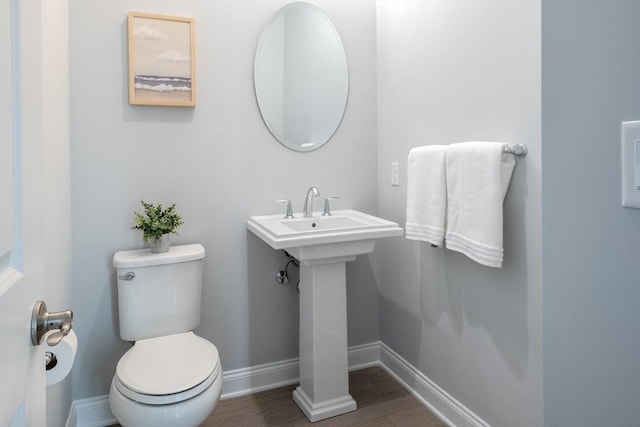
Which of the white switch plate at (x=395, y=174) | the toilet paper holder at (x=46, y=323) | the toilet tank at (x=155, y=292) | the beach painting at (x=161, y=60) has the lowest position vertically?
the toilet tank at (x=155, y=292)

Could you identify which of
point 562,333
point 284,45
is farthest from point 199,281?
point 562,333

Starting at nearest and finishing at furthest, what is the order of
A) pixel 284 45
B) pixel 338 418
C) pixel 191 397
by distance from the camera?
pixel 191 397 < pixel 338 418 < pixel 284 45

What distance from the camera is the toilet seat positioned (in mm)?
1472

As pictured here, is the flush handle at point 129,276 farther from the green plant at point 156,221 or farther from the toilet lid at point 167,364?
the toilet lid at point 167,364

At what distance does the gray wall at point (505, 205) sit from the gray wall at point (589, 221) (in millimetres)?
845

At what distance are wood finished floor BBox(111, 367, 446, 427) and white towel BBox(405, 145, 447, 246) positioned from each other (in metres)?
0.86

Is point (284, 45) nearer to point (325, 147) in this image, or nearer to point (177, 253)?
point (325, 147)

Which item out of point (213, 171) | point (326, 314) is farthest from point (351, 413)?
point (213, 171)

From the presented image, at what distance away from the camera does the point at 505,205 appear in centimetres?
161

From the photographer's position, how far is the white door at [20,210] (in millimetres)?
556

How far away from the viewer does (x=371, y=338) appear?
8.41 ft

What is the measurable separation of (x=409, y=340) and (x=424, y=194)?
0.86 meters

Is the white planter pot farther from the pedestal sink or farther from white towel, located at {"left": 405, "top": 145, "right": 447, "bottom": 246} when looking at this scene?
white towel, located at {"left": 405, "top": 145, "right": 447, "bottom": 246}

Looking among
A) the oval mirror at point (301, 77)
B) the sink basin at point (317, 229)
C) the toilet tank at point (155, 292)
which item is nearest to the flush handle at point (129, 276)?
the toilet tank at point (155, 292)
